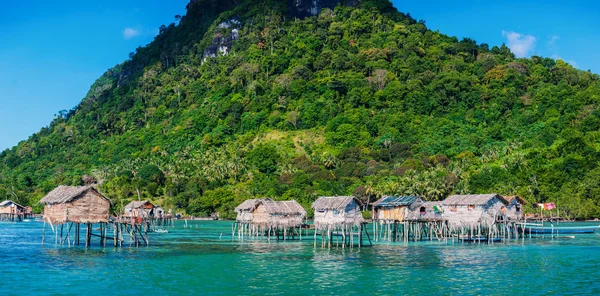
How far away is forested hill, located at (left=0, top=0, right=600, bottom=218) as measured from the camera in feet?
348

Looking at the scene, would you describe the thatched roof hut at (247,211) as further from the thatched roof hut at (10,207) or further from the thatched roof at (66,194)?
the thatched roof hut at (10,207)

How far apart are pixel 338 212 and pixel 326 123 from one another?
83.0m

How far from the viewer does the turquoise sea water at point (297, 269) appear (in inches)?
1307

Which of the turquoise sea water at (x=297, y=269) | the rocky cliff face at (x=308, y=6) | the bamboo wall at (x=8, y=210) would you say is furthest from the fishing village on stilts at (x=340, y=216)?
the rocky cliff face at (x=308, y=6)

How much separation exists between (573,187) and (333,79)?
65654 millimetres

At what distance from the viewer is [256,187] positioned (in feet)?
364

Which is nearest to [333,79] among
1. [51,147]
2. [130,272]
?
[51,147]

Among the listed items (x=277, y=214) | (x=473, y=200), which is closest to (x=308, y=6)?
(x=277, y=214)

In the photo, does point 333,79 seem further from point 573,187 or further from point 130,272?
point 130,272

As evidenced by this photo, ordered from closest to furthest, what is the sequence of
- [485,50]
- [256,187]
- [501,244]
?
[501,244] < [256,187] < [485,50]

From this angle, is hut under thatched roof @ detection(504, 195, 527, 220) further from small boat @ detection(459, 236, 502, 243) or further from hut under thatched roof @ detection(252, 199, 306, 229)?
hut under thatched roof @ detection(252, 199, 306, 229)

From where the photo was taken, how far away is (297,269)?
39969mm

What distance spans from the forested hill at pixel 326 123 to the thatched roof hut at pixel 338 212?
3807 cm

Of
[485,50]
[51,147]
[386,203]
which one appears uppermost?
[485,50]
